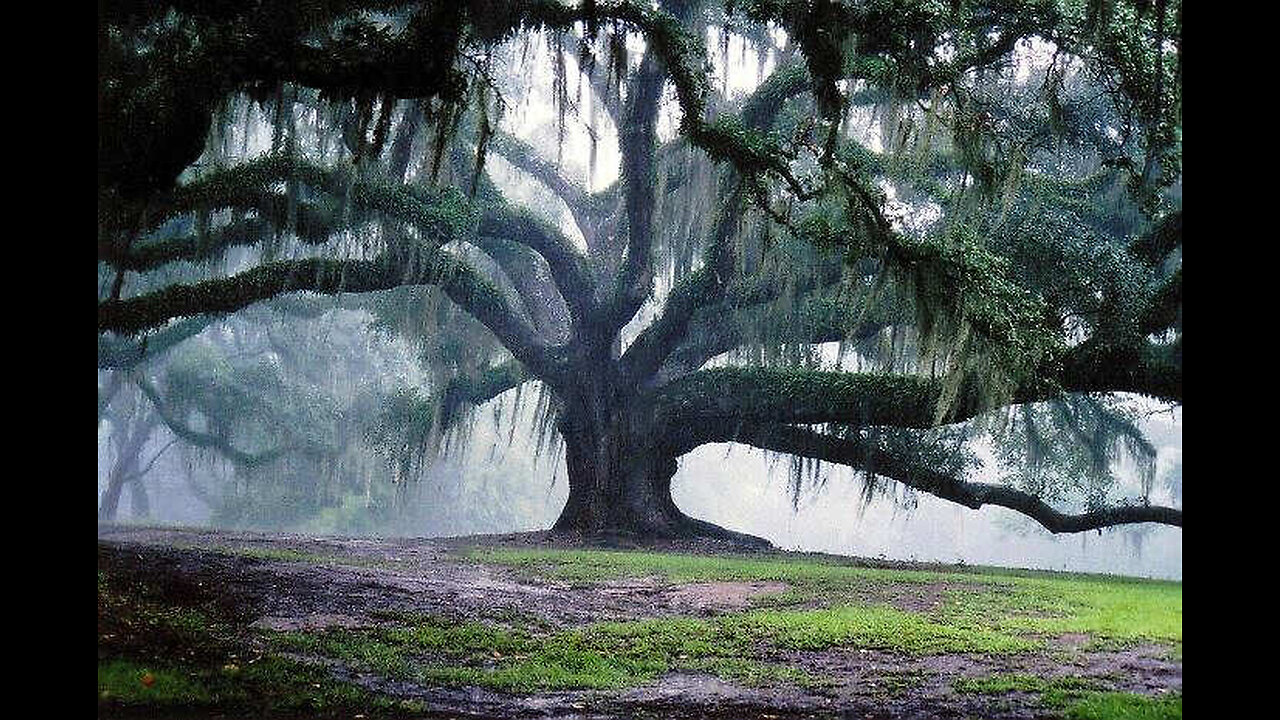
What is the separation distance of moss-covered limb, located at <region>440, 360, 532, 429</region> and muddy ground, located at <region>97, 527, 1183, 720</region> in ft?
5.75

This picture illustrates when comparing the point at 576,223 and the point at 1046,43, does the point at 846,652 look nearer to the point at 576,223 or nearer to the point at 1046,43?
the point at 1046,43

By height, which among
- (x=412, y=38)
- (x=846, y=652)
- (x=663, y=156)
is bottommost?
(x=846, y=652)

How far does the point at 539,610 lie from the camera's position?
5.67 meters

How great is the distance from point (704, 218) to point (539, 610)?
10.4ft

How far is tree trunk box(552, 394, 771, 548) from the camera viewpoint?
25.8 feet

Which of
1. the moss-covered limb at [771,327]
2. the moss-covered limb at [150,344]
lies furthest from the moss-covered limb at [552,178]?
the moss-covered limb at [150,344]

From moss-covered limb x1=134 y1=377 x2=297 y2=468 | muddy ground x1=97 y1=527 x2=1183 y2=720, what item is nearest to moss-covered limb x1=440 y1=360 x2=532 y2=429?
moss-covered limb x1=134 y1=377 x2=297 y2=468

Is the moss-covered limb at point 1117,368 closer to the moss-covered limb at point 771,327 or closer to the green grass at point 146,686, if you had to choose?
the moss-covered limb at point 771,327

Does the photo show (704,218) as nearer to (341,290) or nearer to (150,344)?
(341,290)

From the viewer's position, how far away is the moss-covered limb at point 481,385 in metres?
8.68

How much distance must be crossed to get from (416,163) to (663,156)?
1.97 meters

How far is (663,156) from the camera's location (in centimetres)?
794

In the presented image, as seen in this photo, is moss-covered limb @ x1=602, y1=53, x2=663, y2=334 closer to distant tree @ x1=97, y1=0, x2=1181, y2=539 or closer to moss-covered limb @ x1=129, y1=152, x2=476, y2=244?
distant tree @ x1=97, y1=0, x2=1181, y2=539
